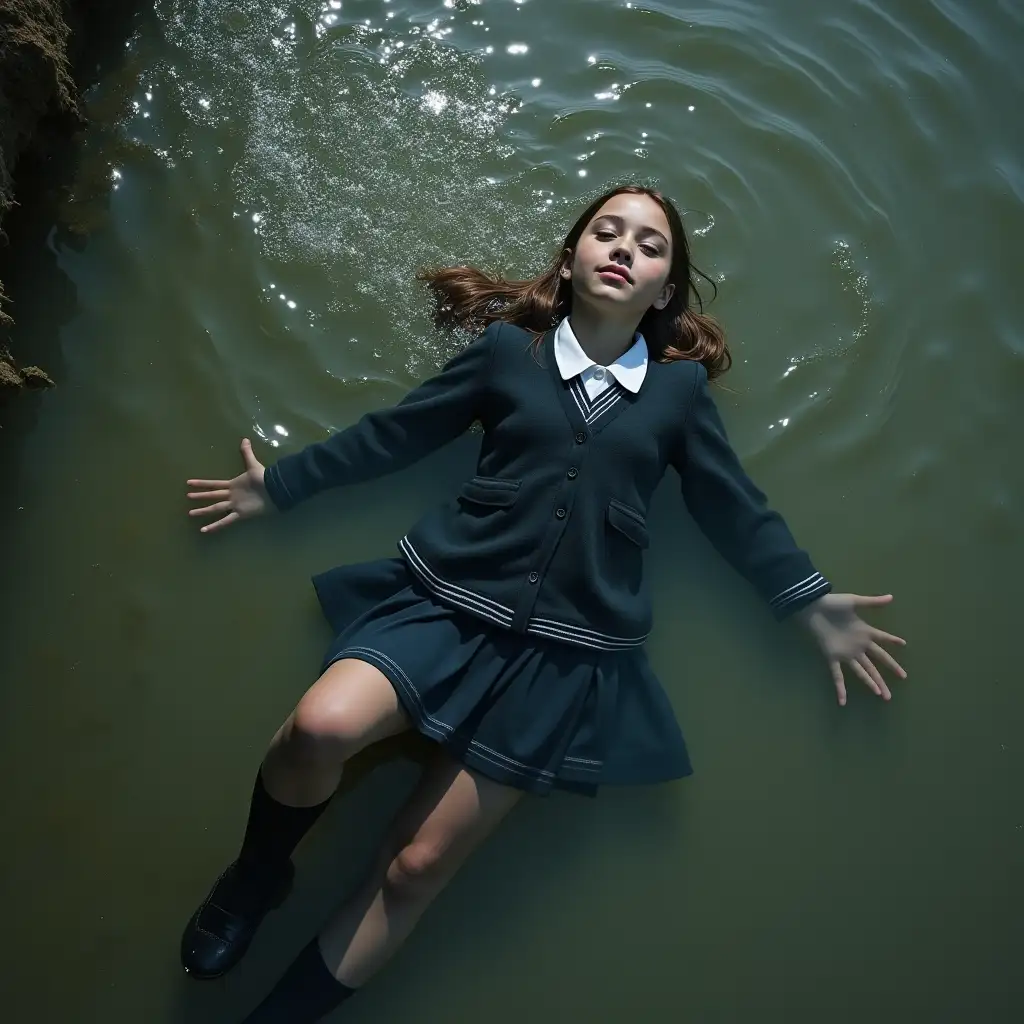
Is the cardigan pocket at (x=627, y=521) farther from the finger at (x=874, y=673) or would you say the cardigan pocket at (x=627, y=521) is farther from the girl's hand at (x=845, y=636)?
the finger at (x=874, y=673)

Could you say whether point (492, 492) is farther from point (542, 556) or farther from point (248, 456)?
point (248, 456)

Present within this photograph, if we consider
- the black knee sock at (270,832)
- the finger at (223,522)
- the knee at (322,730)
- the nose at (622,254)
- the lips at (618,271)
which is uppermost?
the nose at (622,254)

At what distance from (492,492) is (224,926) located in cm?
132

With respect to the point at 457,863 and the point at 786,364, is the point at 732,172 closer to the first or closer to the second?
the point at 786,364

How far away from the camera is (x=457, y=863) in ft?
8.66

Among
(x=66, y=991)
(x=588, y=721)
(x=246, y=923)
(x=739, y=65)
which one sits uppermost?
(x=739, y=65)

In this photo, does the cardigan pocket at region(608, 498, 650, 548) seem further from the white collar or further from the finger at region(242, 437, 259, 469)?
the finger at region(242, 437, 259, 469)

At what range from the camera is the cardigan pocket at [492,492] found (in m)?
2.73

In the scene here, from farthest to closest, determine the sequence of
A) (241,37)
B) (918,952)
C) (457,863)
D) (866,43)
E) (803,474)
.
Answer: (866,43), (241,37), (803,474), (918,952), (457,863)

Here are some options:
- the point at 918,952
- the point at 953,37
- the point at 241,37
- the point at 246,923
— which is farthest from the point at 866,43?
the point at 246,923

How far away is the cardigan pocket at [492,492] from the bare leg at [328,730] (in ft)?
1.75

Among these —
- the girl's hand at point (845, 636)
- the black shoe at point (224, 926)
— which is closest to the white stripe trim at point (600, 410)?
the girl's hand at point (845, 636)

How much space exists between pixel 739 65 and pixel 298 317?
1.85 meters

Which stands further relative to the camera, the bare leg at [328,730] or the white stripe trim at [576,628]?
the white stripe trim at [576,628]
